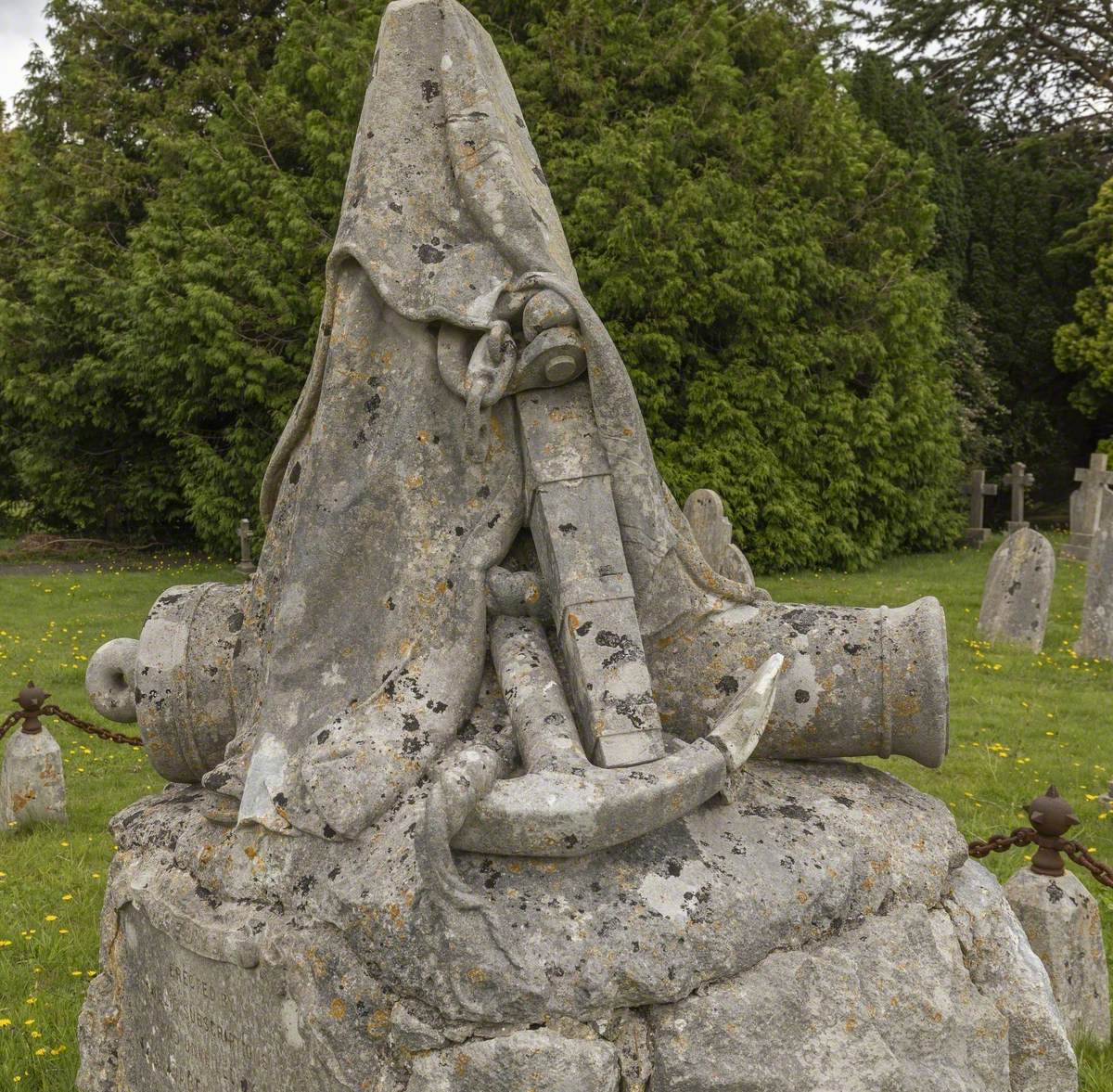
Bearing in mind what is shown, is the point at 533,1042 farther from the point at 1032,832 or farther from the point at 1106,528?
the point at 1106,528

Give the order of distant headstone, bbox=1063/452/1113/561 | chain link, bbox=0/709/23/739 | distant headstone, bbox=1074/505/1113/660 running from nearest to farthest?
chain link, bbox=0/709/23/739 → distant headstone, bbox=1074/505/1113/660 → distant headstone, bbox=1063/452/1113/561

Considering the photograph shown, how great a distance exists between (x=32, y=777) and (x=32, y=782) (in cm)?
2

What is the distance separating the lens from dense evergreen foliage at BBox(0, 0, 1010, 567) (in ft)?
Answer: 43.2

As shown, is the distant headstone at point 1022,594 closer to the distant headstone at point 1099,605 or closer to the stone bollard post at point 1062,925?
the distant headstone at point 1099,605

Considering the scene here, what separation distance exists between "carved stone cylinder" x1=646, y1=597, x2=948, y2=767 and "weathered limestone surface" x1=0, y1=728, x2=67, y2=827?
4.11 meters

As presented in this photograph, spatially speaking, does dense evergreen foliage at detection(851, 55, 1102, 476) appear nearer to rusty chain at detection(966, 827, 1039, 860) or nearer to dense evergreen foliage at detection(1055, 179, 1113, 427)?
dense evergreen foliage at detection(1055, 179, 1113, 427)

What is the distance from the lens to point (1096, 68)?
70.8 feet

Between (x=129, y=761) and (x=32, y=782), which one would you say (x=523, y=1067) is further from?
(x=129, y=761)

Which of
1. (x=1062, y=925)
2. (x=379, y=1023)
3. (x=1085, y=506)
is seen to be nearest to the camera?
(x=379, y=1023)

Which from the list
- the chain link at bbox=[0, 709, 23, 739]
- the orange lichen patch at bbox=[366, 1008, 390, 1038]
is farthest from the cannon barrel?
the chain link at bbox=[0, 709, 23, 739]

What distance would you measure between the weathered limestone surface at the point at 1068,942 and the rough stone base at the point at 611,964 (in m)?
0.63

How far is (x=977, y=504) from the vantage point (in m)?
18.4

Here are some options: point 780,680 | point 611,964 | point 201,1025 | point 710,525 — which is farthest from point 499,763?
point 710,525

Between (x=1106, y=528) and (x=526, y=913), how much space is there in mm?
9146
